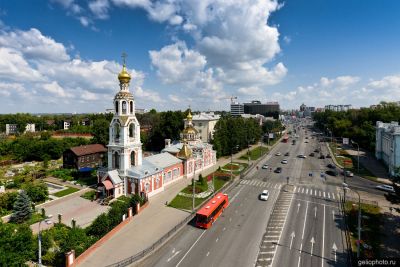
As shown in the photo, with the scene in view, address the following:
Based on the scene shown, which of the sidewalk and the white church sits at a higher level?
the white church

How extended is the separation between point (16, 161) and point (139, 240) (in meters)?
57.3

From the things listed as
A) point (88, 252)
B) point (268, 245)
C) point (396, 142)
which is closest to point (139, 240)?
point (88, 252)

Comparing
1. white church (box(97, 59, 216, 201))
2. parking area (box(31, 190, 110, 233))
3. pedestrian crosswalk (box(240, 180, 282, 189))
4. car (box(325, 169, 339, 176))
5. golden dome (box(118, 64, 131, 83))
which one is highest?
golden dome (box(118, 64, 131, 83))

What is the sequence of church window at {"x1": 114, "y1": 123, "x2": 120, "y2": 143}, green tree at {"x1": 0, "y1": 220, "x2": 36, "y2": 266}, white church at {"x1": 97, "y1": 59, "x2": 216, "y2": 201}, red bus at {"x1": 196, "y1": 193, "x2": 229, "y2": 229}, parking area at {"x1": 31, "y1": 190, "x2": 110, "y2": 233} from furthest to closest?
church window at {"x1": 114, "y1": 123, "x2": 120, "y2": 143} → white church at {"x1": 97, "y1": 59, "x2": 216, "y2": 201} → parking area at {"x1": 31, "y1": 190, "x2": 110, "y2": 233} → red bus at {"x1": 196, "y1": 193, "x2": 229, "y2": 229} → green tree at {"x1": 0, "y1": 220, "x2": 36, "y2": 266}

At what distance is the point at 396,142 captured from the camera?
51.8 metres

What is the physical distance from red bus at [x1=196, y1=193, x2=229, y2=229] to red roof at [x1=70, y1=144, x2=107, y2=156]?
3835 cm

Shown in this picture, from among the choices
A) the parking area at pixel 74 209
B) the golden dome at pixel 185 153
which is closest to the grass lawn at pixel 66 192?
the parking area at pixel 74 209

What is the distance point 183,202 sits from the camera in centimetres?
3756

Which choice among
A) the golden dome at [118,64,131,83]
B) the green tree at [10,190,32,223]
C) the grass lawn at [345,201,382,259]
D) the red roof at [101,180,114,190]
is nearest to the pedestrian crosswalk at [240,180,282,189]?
the grass lawn at [345,201,382,259]

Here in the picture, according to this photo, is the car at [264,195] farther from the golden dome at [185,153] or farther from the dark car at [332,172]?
the dark car at [332,172]

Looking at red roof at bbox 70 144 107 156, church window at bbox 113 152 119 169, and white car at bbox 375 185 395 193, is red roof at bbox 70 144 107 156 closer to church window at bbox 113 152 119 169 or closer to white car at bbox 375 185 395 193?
church window at bbox 113 152 119 169

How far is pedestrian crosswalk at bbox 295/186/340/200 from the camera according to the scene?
40.8m

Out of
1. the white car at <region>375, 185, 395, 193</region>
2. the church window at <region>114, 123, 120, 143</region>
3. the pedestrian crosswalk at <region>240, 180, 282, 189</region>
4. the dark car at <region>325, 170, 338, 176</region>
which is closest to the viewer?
the church window at <region>114, 123, 120, 143</region>

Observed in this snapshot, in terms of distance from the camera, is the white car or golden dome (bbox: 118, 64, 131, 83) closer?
golden dome (bbox: 118, 64, 131, 83)
